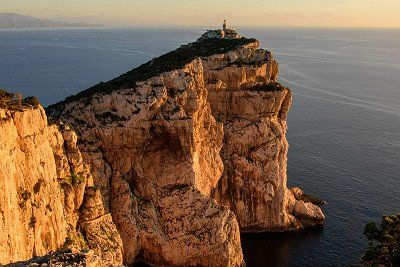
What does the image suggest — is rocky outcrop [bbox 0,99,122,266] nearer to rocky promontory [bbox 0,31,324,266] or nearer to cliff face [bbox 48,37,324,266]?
rocky promontory [bbox 0,31,324,266]

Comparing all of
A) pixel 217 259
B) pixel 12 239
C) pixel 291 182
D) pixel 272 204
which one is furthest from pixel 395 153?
pixel 12 239

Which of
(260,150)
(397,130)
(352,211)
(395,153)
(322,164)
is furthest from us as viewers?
(397,130)

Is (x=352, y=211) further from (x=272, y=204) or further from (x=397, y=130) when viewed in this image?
(x=397, y=130)

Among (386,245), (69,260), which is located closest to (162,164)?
(386,245)

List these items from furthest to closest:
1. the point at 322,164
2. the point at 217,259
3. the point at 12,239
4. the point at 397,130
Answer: the point at 397,130
the point at 322,164
the point at 217,259
the point at 12,239

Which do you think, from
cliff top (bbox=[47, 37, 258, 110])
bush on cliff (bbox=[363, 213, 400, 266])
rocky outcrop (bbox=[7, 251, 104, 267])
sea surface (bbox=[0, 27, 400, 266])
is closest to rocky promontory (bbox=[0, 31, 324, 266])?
cliff top (bbox=[47, 37, 258, 110])
